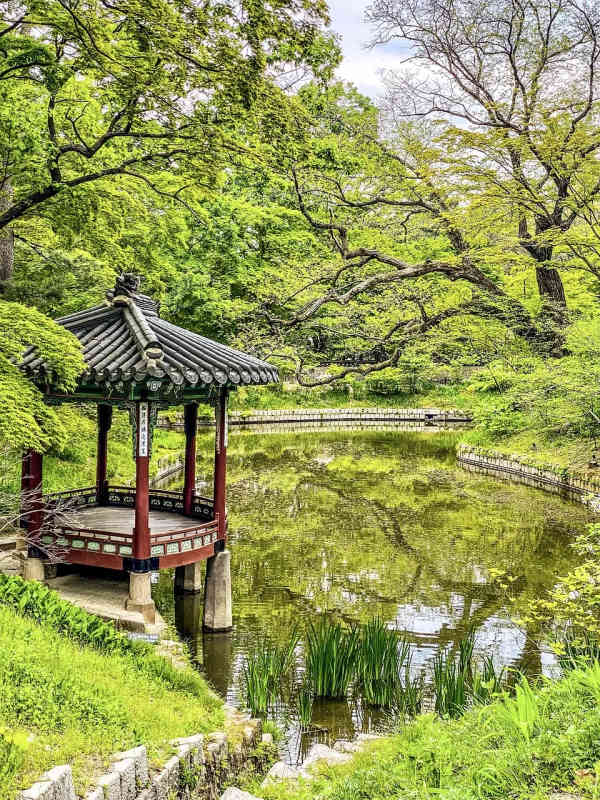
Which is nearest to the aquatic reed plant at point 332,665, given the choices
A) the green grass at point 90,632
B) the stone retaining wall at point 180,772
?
the stone retaining wall at point 180,772

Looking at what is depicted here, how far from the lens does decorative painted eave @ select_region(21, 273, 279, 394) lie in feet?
25.1

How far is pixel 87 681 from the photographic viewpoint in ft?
16.7

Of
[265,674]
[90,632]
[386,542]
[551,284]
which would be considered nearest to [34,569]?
[90,632]

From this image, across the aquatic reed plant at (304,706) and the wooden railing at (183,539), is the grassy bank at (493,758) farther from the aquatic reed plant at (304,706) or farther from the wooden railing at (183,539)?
the wooden railing at (183,539)

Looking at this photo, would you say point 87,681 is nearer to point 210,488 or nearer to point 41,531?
A: point 41,531

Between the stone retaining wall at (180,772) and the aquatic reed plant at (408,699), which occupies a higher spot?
the stone retaining wall at (180,772)

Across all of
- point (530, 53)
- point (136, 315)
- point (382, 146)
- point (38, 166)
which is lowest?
point (136, 315)

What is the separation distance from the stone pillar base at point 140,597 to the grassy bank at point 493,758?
3136mm

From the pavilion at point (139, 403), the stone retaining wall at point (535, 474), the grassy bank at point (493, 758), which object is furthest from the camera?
the stone retaining wall at point (535, 474)

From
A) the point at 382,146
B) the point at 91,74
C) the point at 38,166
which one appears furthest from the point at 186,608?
the point at 382,146

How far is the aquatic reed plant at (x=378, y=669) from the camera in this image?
6988 mm

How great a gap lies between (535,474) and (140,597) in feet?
50.0

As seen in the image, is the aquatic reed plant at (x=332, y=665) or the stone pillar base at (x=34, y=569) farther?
the stone pillar base at (x=34, y=569)

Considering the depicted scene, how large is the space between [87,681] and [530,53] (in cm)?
1796
